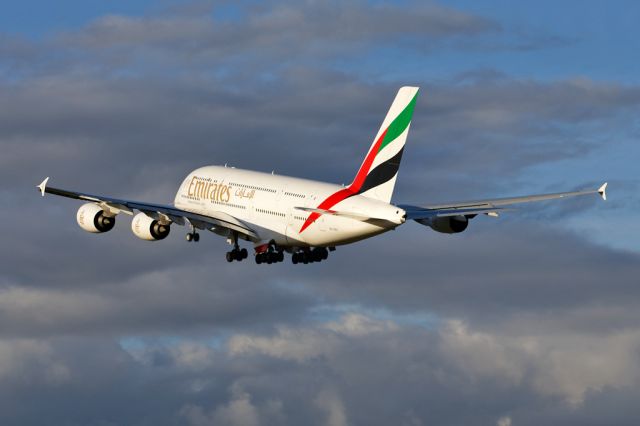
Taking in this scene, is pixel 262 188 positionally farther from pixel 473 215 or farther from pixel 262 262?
pixel 473 215

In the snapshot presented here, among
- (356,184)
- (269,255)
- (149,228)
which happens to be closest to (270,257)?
(269,255)

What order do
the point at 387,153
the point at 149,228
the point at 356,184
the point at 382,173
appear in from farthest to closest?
the point at 149,228
the point at 356,184
the point at 387,153
the point at 382,173

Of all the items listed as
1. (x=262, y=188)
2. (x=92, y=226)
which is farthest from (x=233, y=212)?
(x=92, y=226)

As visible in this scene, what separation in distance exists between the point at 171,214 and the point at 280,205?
24.1 feet

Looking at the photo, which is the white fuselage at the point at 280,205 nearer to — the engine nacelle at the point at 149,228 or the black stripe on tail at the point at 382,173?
the black stripe on tail at the point at 382,173

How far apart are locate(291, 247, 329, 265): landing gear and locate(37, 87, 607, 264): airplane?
0.23ft

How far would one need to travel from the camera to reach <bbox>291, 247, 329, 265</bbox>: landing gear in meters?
110

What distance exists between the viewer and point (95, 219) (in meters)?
107

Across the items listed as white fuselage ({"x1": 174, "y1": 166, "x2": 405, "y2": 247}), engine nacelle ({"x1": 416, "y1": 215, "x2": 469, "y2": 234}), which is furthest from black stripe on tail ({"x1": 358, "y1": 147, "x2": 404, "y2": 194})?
engine nacelle ({"x1": 416, "y1": 215, "x2": 469, "y2": 234})

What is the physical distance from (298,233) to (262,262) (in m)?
5.53

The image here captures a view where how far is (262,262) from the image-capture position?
110 m


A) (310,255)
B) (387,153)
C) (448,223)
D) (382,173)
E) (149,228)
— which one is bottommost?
(310,255)

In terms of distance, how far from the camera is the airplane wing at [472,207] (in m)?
103

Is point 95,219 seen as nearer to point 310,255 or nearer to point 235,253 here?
point 235,253
